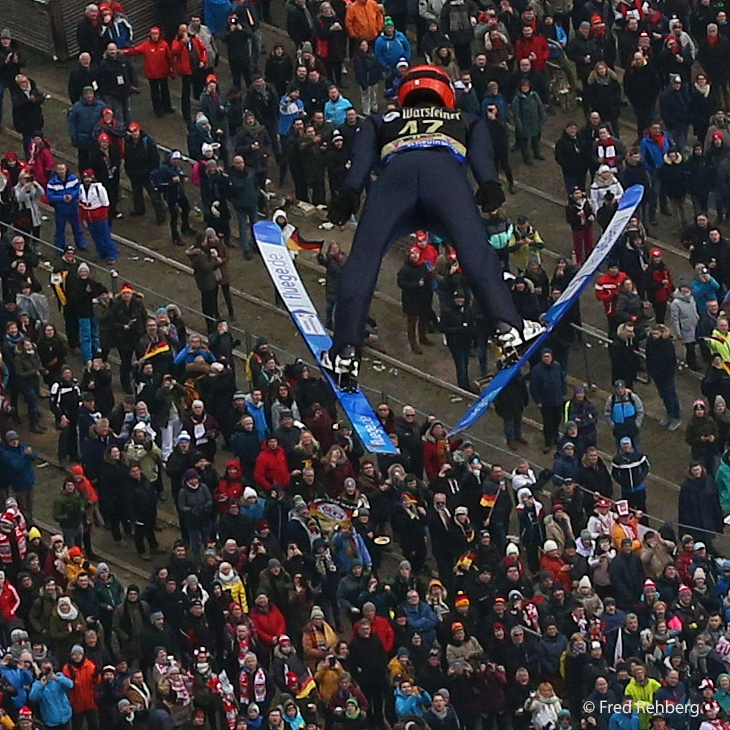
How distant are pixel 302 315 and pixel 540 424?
8449mm

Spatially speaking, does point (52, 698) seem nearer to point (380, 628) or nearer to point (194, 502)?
point (194, 502)

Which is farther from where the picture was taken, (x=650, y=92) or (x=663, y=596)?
(x=650, y=92)

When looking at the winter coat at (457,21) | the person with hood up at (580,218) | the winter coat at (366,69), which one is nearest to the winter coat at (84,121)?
the winter coat at (366,69)

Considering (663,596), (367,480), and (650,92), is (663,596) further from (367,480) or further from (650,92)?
(650,92)

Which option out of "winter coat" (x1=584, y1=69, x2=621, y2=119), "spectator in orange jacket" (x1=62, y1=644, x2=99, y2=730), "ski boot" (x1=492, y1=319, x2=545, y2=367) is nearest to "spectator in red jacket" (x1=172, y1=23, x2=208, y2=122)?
"winter coat" (x1=584, y1=69, x2=621, y2=119)

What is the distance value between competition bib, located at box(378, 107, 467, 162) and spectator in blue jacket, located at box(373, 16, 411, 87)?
14.0 meters

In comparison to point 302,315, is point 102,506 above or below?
below

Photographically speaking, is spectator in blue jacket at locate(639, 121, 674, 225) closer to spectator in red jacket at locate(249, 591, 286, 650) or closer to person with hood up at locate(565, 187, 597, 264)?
person with hood up at locate(565, 187, 597, 264)

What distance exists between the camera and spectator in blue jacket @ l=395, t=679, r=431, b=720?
105 ft

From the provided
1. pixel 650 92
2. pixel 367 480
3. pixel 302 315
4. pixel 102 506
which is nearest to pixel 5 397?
pixel 102 506

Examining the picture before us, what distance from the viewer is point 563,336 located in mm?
37188

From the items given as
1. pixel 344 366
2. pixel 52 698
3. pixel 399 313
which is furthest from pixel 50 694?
pixel 399 313

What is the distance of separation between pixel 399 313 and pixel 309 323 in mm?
10018

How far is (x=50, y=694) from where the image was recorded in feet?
104
